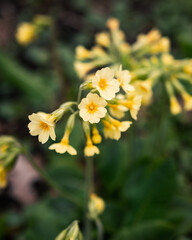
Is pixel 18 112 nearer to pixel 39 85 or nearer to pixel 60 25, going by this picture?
pixel 39 85

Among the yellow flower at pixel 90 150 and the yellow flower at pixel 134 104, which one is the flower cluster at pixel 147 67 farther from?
the yellow flower at pixel 90 150

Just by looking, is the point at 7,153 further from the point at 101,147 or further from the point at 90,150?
the point at 101,147

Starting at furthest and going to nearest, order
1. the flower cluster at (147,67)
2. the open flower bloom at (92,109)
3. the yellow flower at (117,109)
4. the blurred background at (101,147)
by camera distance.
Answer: the blurred background at (101,147)
the flower cluster at (147,67)
the yellow flower at (117,109)
the open flower bloom at (92,109)

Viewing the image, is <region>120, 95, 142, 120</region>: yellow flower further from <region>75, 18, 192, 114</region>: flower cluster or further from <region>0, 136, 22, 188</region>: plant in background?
<region>0, 136, 22, 188</region>: plant in background

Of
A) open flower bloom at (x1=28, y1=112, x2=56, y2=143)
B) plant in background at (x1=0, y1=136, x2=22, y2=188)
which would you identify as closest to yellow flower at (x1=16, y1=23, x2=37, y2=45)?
plant in background at (x1=0, y1=136, x2=22, y2=188)

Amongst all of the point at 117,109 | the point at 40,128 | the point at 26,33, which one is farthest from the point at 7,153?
the point at 26,33

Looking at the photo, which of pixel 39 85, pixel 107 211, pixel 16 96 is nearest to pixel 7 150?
pixel 107 211

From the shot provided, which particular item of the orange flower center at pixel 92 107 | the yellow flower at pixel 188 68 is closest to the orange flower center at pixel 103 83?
the orange flower center at pixel 92 107
